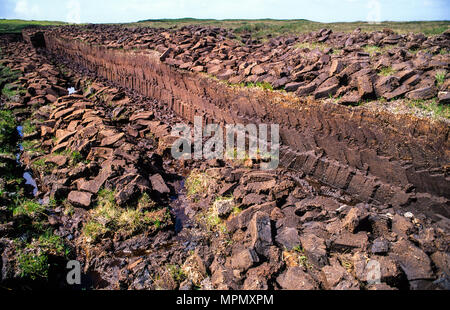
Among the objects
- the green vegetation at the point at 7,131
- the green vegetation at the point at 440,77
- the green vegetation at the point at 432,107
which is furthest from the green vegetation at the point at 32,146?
the green vegetation at the point at 440,77

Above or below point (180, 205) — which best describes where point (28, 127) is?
above

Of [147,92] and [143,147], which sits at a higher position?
[147,92]

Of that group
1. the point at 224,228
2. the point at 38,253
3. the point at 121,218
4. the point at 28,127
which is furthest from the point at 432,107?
the point at 28,127

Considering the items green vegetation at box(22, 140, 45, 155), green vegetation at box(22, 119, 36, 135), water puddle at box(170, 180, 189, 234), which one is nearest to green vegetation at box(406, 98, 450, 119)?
water puddle at box(170, 180, 189, 234)

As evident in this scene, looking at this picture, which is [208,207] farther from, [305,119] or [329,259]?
[305,119]

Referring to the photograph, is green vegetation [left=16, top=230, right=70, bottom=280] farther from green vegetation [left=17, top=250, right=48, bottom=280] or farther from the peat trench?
the peat trench

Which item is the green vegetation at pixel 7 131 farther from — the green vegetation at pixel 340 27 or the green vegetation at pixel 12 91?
the green vegetation at pixel 340 27

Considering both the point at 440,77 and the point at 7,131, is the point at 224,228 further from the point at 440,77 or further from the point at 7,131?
the point at 7,131

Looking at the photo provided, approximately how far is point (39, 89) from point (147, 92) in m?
4.15

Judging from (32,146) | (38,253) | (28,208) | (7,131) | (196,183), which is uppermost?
(7,131)

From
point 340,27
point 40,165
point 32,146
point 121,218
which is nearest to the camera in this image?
point 121,218
